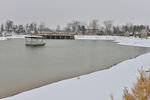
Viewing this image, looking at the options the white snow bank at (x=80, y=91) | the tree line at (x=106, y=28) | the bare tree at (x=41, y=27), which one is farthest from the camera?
the bare tree at (x=41, y=27)

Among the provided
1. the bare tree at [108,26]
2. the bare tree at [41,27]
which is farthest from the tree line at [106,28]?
the bare tree at [41,27]

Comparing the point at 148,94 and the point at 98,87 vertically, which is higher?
the point at 148,94

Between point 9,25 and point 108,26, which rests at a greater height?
point 9,25

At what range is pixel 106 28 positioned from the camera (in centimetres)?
8056

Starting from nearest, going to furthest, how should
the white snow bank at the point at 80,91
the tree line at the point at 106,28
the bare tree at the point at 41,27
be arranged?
1. the white snow bank at the point at 80,91
2. the tree line at the point at 106,28
3. the bare tree at the point at 41,27

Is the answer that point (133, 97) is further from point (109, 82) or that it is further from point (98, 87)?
point (109, 82)

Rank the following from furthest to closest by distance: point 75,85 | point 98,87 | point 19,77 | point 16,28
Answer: point 16,28 < point 19,77 < point 75,85 < point 98,87

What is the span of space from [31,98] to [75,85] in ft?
6.63

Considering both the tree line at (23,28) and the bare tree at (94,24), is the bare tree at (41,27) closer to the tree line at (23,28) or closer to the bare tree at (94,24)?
the tree line at (23,28)

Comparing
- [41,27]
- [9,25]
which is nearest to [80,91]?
[41,27]

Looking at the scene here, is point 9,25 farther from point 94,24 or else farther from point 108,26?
point 108,26

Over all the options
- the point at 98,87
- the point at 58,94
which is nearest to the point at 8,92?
the point at 58,94

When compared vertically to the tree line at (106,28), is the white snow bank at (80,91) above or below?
below

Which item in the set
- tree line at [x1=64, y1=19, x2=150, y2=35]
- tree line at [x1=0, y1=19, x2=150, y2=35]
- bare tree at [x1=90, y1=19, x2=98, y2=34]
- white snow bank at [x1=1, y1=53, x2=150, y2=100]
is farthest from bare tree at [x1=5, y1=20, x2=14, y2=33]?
white snow bank at [x1=1, y1=53, x2=150, y2=100]
